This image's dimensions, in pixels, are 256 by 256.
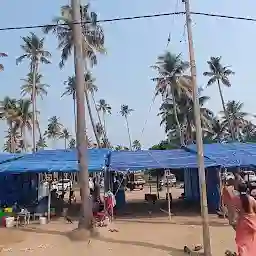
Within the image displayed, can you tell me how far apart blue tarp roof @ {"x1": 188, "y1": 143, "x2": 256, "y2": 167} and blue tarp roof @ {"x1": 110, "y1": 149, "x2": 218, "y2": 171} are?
0.60 m

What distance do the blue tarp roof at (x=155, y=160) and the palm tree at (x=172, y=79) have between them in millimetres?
20995

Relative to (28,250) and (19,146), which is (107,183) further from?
(19,146)

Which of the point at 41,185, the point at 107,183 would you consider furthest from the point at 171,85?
the point at 107,183

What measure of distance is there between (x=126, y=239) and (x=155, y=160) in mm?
6421

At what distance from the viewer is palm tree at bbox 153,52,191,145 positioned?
133ft

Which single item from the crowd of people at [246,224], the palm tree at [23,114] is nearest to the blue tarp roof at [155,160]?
the crowd of people at [246,224]

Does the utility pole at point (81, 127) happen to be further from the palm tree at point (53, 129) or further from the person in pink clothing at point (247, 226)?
the palm tree at point (53, 129)

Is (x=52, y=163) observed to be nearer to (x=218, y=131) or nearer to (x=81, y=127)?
(x=81, y=127)

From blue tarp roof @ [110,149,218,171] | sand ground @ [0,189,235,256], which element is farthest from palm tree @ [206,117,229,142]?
sand ground @ [0,189,235,256]

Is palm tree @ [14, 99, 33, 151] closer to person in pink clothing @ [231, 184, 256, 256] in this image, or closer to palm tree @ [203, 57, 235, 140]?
palm tree @ [203, 57, 235, 140]

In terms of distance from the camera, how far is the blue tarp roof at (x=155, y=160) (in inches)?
663

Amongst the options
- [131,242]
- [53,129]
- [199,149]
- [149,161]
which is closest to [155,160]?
[149,161]

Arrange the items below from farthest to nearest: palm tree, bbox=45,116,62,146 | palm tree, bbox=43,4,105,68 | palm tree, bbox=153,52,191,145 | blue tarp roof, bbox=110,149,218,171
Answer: palm tree, bbox=45,116,62,146, palm tree, bbox=153,52,191,145, palm tree, bbox=43,4,105,68, blue tarp roof, bbox=110,149,218,171

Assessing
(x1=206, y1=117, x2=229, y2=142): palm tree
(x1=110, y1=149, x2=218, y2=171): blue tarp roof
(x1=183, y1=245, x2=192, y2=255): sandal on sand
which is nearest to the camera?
(x1=183, y1=245, x2=192, y2=255): sandal on sand
